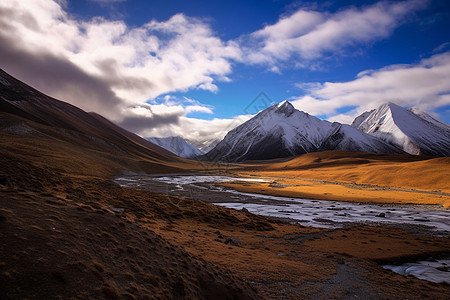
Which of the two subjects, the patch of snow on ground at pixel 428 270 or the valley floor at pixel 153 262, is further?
the patch of snow on ground at pixel 428 270

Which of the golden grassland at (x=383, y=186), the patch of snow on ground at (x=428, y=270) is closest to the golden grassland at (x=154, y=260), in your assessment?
the patch of snow on ground at (x=428, y=270)

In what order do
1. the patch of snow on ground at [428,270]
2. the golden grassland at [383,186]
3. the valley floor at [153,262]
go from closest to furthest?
the valley floor at [153,262] → the patch of snow on ground at [428,270] → the golden grassland at [383,186]

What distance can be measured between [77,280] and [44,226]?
5.96ft

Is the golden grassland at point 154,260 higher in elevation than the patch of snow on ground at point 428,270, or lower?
higher

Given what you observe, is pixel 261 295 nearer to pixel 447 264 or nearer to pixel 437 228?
pixel 447 264

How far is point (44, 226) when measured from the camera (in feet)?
16.8

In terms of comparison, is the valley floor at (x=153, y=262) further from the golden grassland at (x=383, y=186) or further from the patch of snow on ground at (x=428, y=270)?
the golden grassland at (x=383, y=186)

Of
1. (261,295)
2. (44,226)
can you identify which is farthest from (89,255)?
(261,295)

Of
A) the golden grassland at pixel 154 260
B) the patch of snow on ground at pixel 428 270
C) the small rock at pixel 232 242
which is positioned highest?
the golden grassland at pixel 154 260

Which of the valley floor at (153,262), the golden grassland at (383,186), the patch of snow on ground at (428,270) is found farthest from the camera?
the golden grassland at (383,186)

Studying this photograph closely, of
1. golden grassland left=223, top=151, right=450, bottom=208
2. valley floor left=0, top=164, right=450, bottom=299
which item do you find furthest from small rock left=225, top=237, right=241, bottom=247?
golden grassland left=223, top=151, right=450, bottom=208

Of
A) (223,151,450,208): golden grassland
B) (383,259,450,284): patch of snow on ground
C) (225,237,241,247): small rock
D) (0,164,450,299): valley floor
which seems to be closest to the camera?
(0,164,450,299): valley floor

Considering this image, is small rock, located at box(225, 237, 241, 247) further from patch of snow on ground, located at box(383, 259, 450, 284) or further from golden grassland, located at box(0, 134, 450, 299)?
patch of snow on ground, located at box(383, 259, 450, 284)

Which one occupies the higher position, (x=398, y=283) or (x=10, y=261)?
(x=10, y=261)
